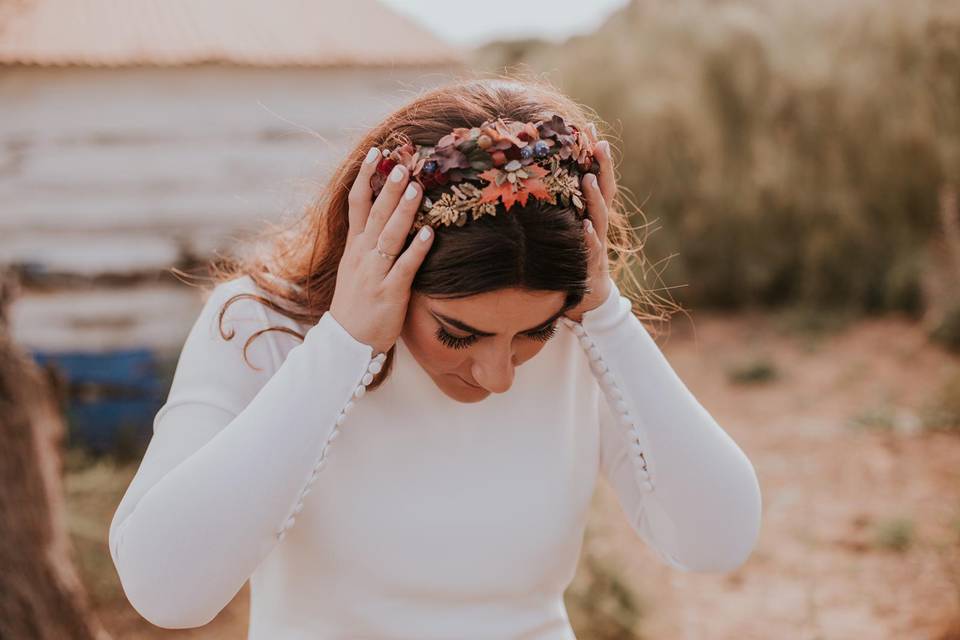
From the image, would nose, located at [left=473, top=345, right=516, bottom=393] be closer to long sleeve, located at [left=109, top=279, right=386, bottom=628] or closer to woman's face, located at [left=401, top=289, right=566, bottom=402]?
woman's face, located at [left=401, top=289, right=566, bottom=402]

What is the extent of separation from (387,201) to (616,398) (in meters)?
0.57

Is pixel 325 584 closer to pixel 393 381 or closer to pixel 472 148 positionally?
pixel 393 381

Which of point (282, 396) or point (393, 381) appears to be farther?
→ point (393, 381)

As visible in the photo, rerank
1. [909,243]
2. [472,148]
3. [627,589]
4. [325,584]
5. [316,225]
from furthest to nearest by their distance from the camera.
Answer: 1. [909,243]
2. [627,589]
3. [316,225]
4. [325,584]
5. [472,148]

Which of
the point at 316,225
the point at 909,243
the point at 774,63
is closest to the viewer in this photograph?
the point at 316,225

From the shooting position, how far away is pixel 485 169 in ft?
4.54

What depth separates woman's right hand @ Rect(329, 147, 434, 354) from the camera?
4.61ft

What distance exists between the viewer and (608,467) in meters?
1.85

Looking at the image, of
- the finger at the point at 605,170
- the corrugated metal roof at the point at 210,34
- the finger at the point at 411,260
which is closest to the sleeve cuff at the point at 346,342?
the finger at the point at 411,260

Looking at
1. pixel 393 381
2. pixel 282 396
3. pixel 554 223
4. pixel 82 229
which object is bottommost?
pixel 82 229

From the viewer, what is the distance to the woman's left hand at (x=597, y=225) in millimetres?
1502

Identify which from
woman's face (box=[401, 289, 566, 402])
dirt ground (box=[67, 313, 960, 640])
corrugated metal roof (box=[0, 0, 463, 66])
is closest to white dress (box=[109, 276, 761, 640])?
woman's face (box=[401, 289, 566, 402])

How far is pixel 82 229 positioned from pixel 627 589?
410 centimetres

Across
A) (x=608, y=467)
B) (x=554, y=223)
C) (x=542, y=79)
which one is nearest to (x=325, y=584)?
(x=608, y=467)
